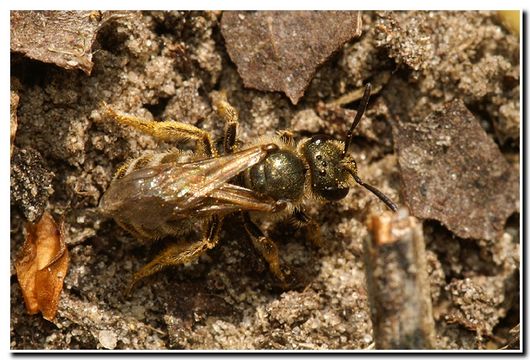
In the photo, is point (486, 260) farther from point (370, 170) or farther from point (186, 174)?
point (186, 174)

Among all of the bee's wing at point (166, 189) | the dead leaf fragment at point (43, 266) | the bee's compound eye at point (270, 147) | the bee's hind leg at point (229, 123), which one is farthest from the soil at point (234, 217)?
the bee's wing at point (166, 189)

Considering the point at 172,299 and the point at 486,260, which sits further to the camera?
the point at 486,260

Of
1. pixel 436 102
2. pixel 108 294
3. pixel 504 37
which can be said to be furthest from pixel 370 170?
pixel 108 294

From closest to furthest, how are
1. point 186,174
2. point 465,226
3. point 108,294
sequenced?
point 186,174 → point 108,294 → point 465,226

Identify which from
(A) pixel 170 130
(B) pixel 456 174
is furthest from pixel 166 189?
(B) pixel 456 174

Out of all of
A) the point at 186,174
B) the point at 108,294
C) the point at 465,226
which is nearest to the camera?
the point at 186,174

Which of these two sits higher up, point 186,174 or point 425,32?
point 425,32

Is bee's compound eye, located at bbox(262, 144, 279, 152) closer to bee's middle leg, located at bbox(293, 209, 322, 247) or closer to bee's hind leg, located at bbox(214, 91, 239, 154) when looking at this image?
bee's hind leg, located at bbox(214, 91, 239, 154)

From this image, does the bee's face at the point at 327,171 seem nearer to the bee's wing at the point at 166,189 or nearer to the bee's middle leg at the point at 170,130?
the bee's wing at the point at 166,189
